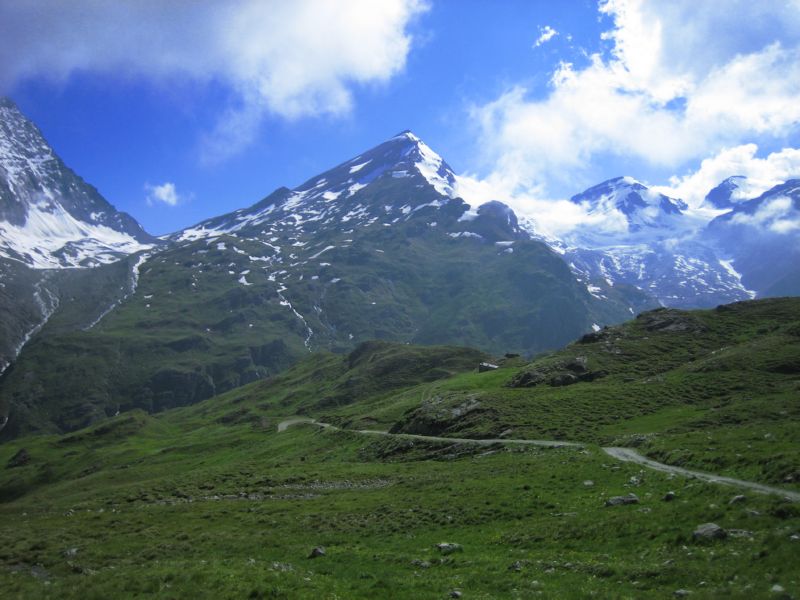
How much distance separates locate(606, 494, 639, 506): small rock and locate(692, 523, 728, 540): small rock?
6508mm

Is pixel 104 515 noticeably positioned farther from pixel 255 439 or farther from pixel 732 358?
pixel 255 439

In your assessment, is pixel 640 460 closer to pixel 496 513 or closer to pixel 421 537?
pixel 496 513

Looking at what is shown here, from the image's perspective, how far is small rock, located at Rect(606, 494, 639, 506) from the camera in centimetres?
2942

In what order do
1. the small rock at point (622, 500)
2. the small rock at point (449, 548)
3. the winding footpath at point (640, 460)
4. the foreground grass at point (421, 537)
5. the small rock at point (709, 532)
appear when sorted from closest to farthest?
the foreground grass at point (421, 537), the small rock at point (709, 532), the winding footpath at point (640, 460), the small rock at point (449, 548), the small rock at point (622, 500)

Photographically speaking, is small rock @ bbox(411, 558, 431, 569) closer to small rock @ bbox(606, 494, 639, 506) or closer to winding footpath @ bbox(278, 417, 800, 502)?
small rock @ bbox(606, 494, 639, 506)

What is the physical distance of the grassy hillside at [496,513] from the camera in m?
21.5

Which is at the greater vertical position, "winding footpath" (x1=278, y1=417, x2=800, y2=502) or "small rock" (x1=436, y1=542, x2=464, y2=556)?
"winding footpath" (x1=278, y1=417, x2=800, y2=502)

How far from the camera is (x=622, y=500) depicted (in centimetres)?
2977

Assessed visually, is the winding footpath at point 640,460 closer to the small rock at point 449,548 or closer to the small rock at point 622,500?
the small rock at point 622,500

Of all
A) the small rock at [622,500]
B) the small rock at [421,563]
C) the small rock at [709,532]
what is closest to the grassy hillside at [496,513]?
the small rock at [421,563]

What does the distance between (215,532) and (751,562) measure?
30.3m

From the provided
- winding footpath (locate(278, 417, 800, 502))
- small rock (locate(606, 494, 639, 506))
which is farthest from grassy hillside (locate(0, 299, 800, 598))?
winding footpath (locate(278, 417, 800, 502))

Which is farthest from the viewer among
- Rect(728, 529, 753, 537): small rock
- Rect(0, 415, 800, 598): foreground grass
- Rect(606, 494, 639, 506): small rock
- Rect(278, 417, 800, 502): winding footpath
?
Rect(606, 494, 639, 506): small rock

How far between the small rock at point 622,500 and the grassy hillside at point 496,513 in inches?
17.6
